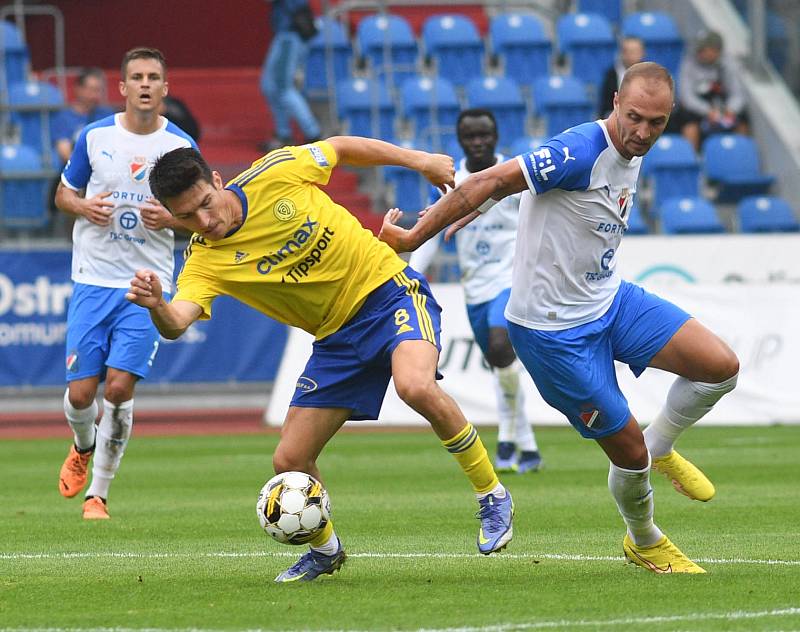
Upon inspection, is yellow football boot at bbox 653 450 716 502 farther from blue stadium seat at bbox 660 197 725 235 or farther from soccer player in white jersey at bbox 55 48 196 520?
blue stadium seat at bbox 660 197 725 235

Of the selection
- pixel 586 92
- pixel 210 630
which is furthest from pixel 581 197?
pixel 586 92

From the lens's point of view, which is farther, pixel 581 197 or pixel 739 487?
pixel 739 487

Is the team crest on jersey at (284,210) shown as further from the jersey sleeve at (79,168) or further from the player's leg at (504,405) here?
the player's leg at (504,405)

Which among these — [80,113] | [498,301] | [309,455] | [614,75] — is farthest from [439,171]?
[614,75]

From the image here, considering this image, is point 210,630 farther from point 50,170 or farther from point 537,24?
point 537,24

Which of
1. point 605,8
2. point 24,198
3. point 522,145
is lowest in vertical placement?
point 24,198

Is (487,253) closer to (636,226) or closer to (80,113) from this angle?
(636,226)

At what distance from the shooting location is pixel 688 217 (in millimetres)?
19781

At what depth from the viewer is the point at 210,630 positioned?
18.4 ft

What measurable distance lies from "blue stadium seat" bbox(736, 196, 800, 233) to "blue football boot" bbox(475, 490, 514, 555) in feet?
45.2

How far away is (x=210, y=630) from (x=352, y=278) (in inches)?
80.9

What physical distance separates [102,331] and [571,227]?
3.97m

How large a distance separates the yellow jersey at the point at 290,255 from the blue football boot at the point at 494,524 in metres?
1.09

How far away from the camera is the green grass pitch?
5.90 meters
